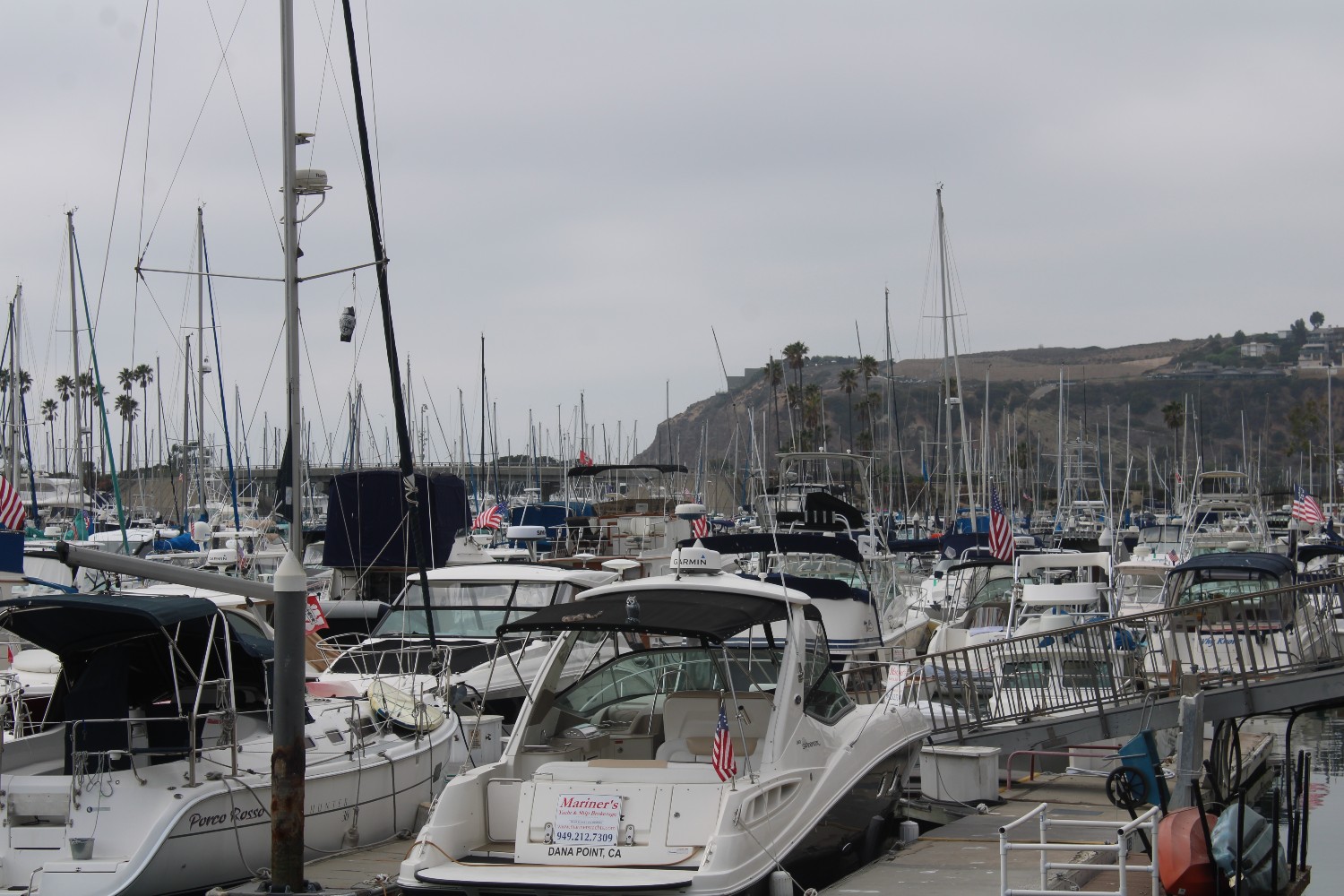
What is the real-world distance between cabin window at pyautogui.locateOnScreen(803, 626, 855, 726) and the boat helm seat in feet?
1.32

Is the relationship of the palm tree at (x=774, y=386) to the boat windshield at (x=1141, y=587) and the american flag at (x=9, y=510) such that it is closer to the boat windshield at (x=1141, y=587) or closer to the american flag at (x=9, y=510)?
the boat windshield at (x=1141, y=587)

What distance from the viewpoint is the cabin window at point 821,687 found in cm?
1078

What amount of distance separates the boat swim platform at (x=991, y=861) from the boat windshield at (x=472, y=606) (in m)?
6.95

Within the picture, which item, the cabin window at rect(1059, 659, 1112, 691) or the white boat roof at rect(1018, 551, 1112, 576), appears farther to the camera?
the white boat roof at rect(1018, 551, 1112, 576)

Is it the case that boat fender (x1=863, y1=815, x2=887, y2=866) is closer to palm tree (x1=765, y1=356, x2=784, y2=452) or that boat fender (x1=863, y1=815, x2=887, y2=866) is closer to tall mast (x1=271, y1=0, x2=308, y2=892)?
tall mast (x1=271, y1=0, x2=308, y2=892)

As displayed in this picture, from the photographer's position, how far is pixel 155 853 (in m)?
10.3

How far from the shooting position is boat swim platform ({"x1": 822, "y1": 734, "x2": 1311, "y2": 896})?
10.2m

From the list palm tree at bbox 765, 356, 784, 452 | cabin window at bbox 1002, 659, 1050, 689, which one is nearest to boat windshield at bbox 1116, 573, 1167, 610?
palm tree at bbox 765, 356, 784, 452

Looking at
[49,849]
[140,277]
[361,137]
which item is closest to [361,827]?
[49,849]

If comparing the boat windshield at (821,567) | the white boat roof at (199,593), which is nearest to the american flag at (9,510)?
the white boat roof at (199,593)

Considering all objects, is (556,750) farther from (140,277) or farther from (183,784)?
(140,277)

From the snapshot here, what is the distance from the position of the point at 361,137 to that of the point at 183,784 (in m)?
9.49

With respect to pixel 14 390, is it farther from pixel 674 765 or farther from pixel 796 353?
pixel 796 353

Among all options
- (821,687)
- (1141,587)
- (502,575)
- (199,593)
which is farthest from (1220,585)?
(199,593)
